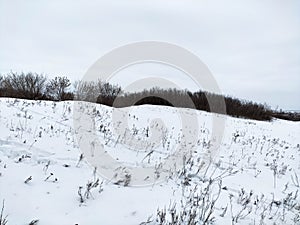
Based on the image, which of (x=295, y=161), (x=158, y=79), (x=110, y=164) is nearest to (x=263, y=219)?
(x=110, y=164)

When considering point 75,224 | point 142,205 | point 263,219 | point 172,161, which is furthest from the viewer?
point 172,161

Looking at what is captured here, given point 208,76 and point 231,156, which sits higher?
point 208,76

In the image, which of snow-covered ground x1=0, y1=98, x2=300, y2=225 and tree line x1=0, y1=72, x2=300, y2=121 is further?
tree line x1=0, y1=72, x2=300, y2=121

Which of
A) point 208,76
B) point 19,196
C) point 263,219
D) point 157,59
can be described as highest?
point 157,59

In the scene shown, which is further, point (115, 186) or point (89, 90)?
point (89, 90)

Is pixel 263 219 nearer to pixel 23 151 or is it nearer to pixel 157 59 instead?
pixel 23 151

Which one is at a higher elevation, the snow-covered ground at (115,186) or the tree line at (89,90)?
the tree line at (89,90)

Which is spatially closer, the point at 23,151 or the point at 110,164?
the point at 23,151

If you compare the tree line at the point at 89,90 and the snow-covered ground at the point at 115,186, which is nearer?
the snow-covered ground at the point at 115,186

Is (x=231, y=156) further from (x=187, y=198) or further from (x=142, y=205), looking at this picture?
(x=142, y=205)

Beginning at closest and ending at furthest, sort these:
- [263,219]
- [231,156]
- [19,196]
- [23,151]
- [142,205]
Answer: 1. [19,196]
2. [142,205]
3. [263,219]
4. [23,151]
5. [231,156]

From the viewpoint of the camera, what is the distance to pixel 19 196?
8.92ft

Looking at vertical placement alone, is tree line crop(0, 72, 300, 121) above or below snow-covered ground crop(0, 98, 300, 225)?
above

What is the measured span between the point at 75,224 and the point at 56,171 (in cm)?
111
